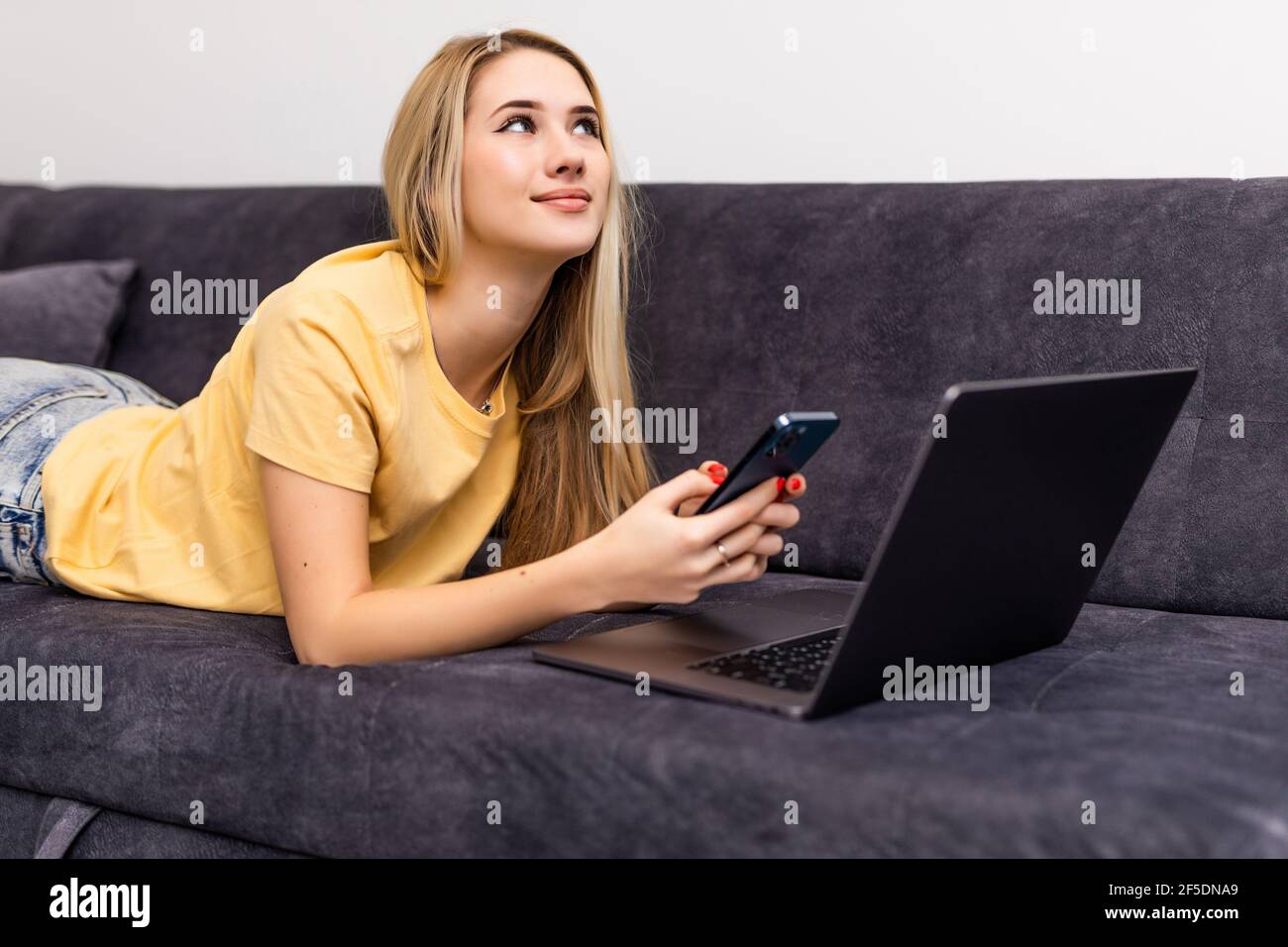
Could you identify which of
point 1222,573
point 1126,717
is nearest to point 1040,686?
point 1126,717

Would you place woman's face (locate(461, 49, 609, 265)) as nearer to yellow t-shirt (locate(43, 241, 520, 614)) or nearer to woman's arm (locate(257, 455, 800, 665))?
yellow t-shirt (locate(43, 241, 520, 614))

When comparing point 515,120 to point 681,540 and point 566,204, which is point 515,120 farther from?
point 681,540

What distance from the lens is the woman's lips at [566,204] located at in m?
1.42

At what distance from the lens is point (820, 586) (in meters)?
1.60

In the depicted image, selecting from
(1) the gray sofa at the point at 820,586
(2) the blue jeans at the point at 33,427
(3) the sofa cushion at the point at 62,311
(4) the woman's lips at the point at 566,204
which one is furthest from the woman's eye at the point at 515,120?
(3) the sofa cushion at the point at 62,311

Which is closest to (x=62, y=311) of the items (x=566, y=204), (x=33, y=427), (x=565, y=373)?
(x=33, y=427)

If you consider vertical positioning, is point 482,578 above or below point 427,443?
below

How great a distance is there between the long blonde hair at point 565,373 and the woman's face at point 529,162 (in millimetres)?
49

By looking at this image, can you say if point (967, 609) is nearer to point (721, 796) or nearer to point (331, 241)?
point (721, 796)

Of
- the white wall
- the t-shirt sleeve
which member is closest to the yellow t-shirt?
the t-shirt sleeve

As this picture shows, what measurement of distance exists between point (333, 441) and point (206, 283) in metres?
1.01

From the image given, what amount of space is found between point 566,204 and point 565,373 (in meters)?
0.25

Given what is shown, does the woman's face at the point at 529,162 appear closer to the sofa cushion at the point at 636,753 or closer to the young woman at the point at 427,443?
the young woman at the point at 427,443

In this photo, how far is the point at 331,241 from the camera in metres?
2.08
